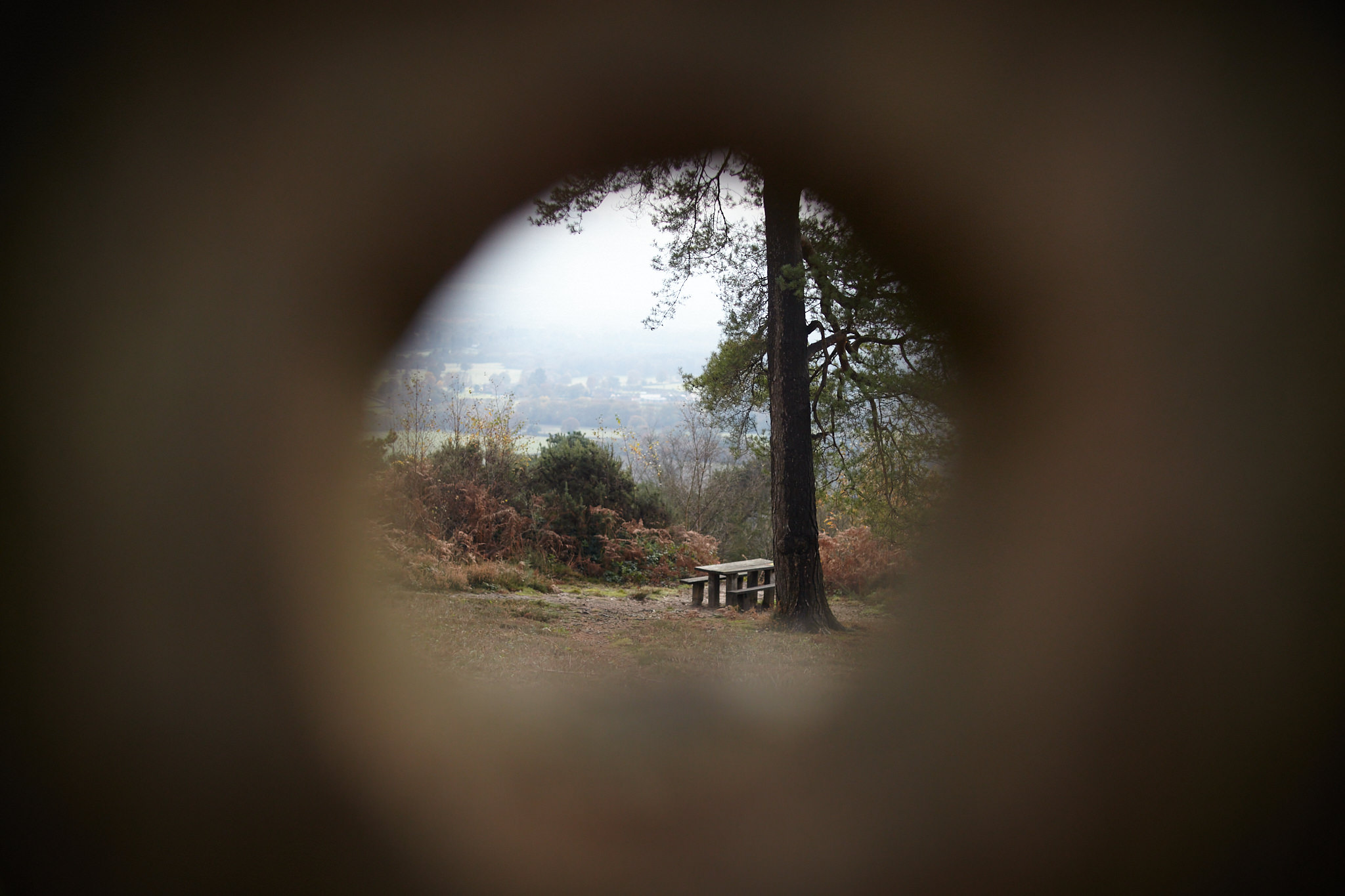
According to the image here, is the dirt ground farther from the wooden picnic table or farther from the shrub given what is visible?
the shrub

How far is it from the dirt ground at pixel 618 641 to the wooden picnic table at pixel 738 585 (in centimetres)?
20

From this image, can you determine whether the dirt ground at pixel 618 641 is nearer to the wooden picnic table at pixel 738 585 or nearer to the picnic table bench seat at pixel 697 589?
the picnic table bench seat at pixel 697 589

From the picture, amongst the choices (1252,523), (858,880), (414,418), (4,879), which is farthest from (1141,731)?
(414,418)

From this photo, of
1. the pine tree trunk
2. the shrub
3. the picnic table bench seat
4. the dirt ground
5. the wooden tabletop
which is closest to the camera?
the dirt ground

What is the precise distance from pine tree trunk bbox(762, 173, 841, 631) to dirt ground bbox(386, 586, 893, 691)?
273 mm

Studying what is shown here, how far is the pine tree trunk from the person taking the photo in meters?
4.37

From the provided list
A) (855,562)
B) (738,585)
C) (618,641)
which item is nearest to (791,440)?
(618,641)

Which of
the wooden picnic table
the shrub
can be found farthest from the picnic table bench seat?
the shrub

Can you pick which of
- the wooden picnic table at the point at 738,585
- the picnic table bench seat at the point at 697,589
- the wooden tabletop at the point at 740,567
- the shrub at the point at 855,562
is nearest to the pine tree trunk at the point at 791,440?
the wooden tabletop at the point at 740,567

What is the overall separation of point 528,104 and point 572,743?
1.96 m

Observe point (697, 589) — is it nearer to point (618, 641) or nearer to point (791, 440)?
point (618, 641)

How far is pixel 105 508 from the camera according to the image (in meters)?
1.60

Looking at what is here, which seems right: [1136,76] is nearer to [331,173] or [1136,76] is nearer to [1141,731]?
[1141,731]

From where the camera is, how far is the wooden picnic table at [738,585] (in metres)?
5.69
